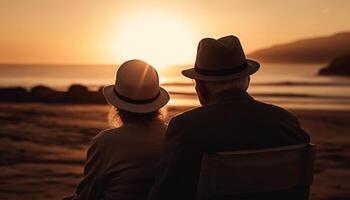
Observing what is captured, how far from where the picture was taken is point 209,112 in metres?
2.46

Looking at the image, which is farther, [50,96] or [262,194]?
[50,96]

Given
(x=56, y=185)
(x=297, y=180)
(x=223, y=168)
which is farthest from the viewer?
(x=56, y=185)

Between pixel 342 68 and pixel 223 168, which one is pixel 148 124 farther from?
pixel 342 68

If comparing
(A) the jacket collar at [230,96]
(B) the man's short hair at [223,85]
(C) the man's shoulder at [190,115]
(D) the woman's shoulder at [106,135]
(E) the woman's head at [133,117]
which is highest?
(B) the man's short hair at [223,85]

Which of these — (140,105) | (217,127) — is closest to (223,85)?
(217,127)

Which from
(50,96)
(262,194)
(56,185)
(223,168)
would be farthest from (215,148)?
(50,96)

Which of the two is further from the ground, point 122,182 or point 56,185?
point 122,182

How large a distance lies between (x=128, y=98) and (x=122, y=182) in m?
0.47

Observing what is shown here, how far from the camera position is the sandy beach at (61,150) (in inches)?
274

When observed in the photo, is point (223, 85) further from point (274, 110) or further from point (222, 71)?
point (274, 110)

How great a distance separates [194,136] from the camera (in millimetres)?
2404

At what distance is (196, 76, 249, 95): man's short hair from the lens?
255cm

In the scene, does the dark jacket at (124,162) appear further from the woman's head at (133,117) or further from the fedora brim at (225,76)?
the fedora brim at (225,76)

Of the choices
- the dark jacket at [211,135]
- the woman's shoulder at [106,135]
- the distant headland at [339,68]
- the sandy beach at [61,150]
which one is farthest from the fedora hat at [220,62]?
the distant headland at [339,68]
